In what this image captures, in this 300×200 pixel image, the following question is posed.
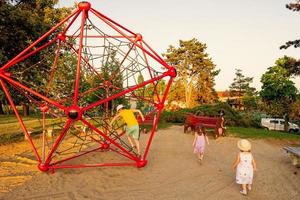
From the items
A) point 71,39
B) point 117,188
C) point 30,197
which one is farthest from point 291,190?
point 71,39

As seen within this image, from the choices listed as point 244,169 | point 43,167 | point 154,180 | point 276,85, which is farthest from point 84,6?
point 276,85

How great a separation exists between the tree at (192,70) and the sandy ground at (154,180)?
32.2m

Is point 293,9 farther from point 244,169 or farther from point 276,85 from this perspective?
point 276,85

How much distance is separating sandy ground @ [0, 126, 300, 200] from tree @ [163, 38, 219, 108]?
106ft

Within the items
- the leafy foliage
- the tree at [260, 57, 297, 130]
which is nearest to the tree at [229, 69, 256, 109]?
the tree at [260, 57, 297, 130]

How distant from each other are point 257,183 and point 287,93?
4640cm

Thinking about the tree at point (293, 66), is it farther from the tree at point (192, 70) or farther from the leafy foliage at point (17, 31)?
the tree at point (192, 70)

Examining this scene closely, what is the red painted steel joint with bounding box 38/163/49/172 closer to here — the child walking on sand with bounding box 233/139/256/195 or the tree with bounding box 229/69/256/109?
the child walking on sand with bounding box 233/139/256/195

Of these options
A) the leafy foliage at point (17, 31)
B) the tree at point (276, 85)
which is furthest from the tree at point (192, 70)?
the leafy foliage at point (17, 31)

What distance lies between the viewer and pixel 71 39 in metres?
8.95

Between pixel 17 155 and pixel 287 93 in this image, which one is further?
pixel 287 93

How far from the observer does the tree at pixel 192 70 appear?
1626 inches

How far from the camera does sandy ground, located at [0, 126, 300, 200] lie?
5.46m

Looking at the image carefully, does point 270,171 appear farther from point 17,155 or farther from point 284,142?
point 17,155
